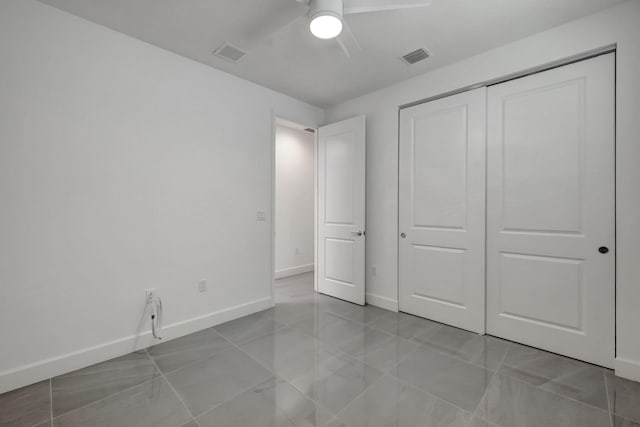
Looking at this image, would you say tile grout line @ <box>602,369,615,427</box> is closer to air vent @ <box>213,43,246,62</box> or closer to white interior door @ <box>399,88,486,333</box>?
white interior door @ <box>399,88,486,333</box>

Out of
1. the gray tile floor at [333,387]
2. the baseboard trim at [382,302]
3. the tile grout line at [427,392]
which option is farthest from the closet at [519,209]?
the tile grout line at [427,392]

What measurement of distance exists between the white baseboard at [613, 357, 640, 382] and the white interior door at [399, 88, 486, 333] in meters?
0.89

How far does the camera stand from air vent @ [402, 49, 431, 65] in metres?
2.55

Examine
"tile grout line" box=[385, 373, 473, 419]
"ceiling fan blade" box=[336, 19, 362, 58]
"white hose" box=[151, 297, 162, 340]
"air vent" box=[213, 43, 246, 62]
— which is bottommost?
"tile grout line" box=[385, 373, 473, 419]

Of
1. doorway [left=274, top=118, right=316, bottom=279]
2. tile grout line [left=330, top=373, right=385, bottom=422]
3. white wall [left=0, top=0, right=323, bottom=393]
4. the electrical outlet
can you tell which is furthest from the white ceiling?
tile grout line [left=330, top=373, right=385, bottom=422]

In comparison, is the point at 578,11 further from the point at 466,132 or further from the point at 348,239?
the point at 348,239

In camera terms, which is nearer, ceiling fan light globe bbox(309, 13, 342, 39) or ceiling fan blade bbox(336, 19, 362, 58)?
ceiling fan light globe bbox(309, 13, 342, 39)

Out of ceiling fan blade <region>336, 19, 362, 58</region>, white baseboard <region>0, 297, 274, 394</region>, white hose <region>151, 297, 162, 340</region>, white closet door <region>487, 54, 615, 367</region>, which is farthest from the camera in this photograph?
white hose <region>151, 297, 162, 340</region>

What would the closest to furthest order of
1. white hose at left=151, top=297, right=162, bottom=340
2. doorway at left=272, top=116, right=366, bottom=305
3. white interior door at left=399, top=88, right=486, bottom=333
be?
1. white hose at left=151, top=297, right=162, bottom=340
2. white interior door at left=399, top=88, right=486, bottom=333
3. doorway at left=272, top=116, right=366, bottom=305

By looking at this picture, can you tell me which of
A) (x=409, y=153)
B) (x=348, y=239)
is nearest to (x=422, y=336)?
(x=348, y=239)

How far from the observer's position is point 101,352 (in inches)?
85.7

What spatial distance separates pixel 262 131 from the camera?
3.28 meters

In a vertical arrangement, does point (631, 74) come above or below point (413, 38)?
below

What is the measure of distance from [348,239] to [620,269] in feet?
7.93
